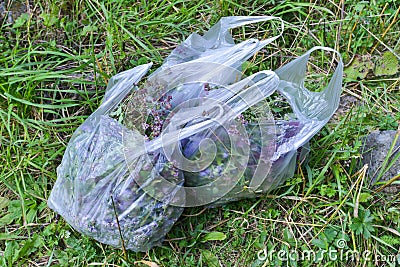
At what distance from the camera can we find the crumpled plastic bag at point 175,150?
1.41m

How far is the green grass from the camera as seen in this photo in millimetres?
1532

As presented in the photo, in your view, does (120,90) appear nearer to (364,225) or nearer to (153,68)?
(153,68)

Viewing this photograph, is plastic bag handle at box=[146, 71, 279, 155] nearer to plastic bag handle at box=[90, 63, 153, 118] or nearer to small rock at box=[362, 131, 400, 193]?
plastic bag handle at box=[90, 63, 153, 118]

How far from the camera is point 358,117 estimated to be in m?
1.71

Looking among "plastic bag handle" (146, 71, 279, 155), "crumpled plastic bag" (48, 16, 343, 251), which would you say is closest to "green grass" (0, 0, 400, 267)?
"crumpled plastic bag" (48, 16, 343, 251)

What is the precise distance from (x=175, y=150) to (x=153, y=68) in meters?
0.56

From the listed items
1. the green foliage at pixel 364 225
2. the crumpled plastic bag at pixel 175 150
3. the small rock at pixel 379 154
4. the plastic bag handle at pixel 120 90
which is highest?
the plastic bag handle at pixel 120 90

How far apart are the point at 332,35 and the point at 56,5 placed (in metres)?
1.21

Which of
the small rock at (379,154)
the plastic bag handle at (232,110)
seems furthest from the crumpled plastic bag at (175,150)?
the small rock at (379,154)

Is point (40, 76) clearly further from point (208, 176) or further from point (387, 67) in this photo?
point (387, 67)

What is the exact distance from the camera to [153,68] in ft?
6.08

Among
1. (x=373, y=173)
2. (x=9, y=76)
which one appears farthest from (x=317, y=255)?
(x=9, y=76)

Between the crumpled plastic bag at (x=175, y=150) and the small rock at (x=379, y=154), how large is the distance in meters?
0.23

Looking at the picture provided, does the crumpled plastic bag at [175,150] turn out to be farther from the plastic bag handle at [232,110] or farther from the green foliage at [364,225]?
the green foliage at [364,225]
